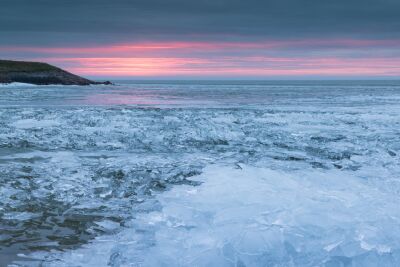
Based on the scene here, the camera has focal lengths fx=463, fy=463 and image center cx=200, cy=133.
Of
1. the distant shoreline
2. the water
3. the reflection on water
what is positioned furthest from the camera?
the distant shoreline

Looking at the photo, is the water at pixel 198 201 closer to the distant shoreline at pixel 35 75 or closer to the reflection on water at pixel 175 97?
the reflection on water at pixel 175 97

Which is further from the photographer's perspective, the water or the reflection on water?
the reflection on water

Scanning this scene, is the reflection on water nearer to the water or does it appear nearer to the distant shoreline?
the water

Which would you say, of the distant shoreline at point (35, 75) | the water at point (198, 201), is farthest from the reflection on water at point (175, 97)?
the distant shoreline at point (35, 75)

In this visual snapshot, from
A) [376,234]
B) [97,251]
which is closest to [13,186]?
[97,251]

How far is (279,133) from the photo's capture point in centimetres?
1144

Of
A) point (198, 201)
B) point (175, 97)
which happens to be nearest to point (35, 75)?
point (175, 97)

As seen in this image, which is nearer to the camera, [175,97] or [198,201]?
[198,201]

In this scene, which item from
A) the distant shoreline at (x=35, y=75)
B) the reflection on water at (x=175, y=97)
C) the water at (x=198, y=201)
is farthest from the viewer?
the distant shoreline at (x=35, y=75)

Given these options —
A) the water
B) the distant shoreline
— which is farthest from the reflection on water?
the distant shoreline

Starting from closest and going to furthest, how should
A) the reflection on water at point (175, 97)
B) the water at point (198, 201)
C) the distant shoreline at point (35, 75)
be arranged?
the water at point (198, 201) < the reflection on water at point (175, 97) < the distant shoreline at point (35, 75)

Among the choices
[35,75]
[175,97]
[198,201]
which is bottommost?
[175,97]

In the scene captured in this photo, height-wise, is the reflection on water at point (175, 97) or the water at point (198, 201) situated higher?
the water at point (198, 201)

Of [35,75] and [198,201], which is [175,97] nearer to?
[198,201]
